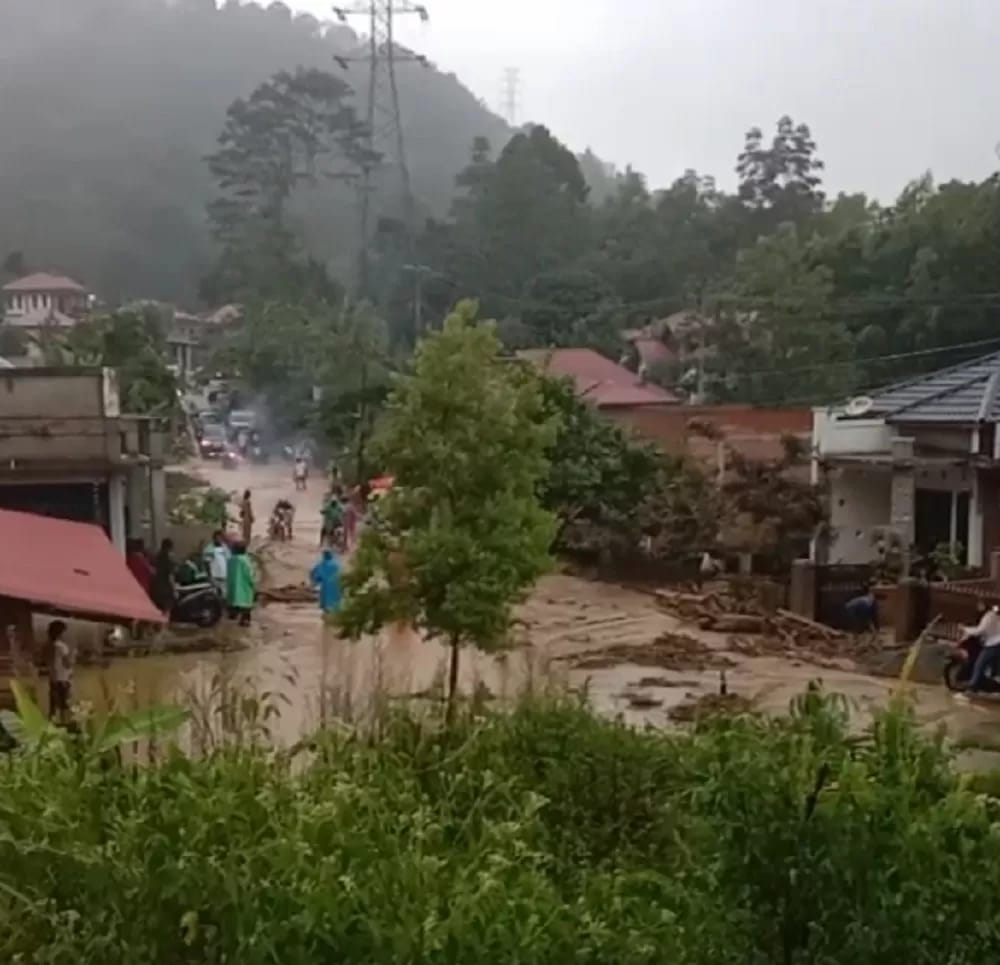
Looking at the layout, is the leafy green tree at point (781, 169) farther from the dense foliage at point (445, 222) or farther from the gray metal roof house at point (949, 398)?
the gray metal roof house at point (949, 398)

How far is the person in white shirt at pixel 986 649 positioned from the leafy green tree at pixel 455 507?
16.8 feet

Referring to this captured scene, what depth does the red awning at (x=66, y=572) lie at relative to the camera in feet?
43.0

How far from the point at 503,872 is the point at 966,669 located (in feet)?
36.2

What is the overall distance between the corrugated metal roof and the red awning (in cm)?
1173

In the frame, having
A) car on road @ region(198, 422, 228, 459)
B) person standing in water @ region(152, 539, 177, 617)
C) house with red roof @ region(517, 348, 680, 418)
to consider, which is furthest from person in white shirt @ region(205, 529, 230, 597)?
car on road @ region(198, 422, 228, 459)

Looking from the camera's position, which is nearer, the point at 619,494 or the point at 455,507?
the point at 455,507

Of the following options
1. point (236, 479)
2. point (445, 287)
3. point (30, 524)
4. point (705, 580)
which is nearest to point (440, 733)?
point (30, 524)

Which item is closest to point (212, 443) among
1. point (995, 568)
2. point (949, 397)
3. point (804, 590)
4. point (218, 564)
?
point (218, 564)

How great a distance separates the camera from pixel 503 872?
513 centimetres

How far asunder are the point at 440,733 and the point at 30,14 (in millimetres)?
122988

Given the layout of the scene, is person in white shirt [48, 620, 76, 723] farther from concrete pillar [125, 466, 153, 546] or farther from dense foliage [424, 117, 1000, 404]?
dense foliage [424, 117, 1000, 404]

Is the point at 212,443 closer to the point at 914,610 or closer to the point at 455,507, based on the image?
the point at 914,610

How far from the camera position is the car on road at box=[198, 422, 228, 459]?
45281 mm

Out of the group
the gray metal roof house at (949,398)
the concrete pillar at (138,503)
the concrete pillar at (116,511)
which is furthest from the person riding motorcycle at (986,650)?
the concrete pillar at (138,503)
